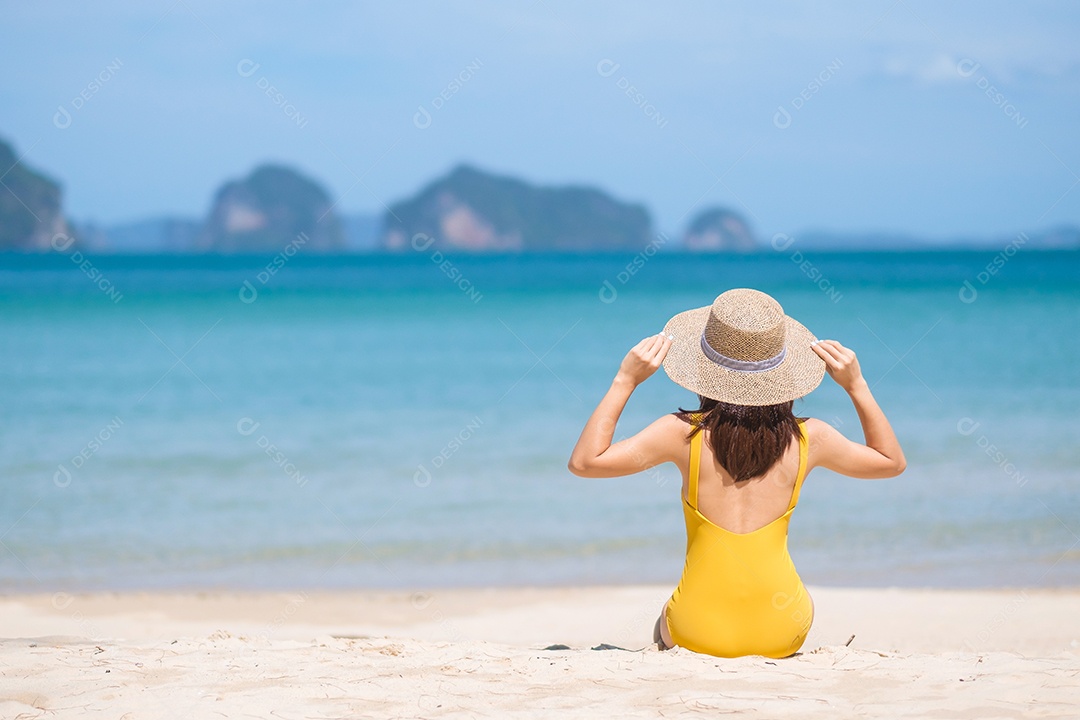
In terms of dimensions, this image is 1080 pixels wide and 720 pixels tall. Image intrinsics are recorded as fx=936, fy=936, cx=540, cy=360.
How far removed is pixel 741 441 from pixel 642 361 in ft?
1.33

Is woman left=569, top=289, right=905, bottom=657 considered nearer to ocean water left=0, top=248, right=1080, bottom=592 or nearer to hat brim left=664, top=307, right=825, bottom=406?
hat brim left=664, top=307, right=825, bottom=406

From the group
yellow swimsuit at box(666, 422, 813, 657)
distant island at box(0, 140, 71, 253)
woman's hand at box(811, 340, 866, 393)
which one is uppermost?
distant island at box(0, 140, 71, 253)

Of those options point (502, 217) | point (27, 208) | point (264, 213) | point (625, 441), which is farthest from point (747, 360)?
point (264, 213)

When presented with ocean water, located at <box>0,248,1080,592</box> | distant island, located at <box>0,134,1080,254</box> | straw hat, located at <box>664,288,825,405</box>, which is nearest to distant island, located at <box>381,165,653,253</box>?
distant island, located at <box>0,134,1080,254</box>

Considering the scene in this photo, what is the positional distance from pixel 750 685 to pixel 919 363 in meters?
13.8

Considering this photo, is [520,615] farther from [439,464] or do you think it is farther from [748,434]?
→ [439,464]

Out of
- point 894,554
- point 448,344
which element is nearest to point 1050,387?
point 894,554

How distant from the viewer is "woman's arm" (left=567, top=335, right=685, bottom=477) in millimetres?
2982

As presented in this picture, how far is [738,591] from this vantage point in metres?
3.07

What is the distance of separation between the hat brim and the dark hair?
0.23 ft

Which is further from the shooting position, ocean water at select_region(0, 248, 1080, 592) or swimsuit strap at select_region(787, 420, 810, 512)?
ocean water at select_region(0, 248, 1080, 592)

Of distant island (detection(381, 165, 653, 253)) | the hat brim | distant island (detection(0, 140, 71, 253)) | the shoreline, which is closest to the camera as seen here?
the hat brim

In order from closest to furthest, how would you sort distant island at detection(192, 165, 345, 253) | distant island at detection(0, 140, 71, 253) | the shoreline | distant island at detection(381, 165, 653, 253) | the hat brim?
1. the hat brim
2. the shoreline
3. distant island at detection(0, 140, 71, 253)
4. distant island at detection(381, 165, 653, 253)
5. distant island at detection(192, 165, 345, 253)

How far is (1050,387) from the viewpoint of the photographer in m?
12.8
